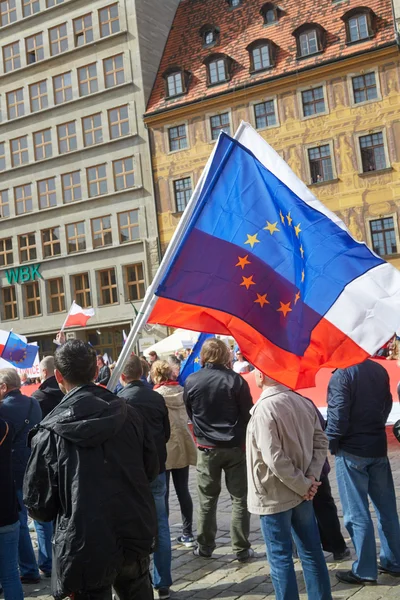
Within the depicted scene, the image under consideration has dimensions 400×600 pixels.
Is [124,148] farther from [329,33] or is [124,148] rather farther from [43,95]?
[329,33]

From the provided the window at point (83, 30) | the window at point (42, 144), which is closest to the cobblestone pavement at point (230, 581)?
the window at point (42, 144)

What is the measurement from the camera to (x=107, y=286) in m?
35.1

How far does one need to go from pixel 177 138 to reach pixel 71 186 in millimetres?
6245

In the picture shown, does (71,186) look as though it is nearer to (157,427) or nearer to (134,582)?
(157,427)

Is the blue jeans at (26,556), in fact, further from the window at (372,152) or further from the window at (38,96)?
the window at (38,96)

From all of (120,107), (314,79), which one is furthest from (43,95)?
(314,79)

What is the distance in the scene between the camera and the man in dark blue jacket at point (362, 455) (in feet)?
17.2

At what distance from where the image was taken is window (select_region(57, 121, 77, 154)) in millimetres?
36281

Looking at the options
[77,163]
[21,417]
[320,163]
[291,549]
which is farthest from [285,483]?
[77,163]

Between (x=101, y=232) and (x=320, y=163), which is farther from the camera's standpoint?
(x=101, y=232)

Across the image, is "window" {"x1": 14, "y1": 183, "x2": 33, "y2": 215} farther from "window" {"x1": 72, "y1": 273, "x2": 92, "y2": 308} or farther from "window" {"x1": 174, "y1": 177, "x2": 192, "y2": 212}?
"window" {"x1": 174, "y1": 177, "x2": 192, "y2": 212}

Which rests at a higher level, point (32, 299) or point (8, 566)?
point (32, 299)

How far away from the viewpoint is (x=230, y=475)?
6.34 meters

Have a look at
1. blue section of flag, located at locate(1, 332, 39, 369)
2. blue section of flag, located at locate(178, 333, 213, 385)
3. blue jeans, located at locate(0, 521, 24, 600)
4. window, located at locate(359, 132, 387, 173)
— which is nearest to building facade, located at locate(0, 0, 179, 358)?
window, located at locate(359, 132, 387, 173)
